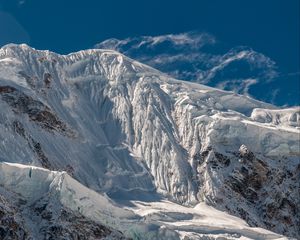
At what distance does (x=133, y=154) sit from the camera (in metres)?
83.8

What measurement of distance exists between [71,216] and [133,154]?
2502cm

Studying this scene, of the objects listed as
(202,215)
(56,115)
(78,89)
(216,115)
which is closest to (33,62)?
(78,89)

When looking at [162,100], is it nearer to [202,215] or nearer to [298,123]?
[298,123]

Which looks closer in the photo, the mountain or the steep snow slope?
the steep snow slope

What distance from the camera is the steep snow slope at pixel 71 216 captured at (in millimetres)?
58406

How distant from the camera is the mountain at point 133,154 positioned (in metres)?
61.4

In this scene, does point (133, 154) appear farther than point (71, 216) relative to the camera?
Yes

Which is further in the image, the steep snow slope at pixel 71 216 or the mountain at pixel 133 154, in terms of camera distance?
the mountain at pixel 133 154

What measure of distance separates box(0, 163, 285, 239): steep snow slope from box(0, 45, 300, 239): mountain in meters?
0.10

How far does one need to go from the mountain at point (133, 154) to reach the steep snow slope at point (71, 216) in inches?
3.9

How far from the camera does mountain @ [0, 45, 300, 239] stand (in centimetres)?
6138

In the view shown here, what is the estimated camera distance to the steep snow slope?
58406mm

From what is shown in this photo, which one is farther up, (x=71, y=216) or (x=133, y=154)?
(x=133, y=154)

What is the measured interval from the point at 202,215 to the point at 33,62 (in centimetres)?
3136
